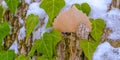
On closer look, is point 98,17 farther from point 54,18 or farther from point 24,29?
point 24,29

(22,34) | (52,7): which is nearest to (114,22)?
(52,7)

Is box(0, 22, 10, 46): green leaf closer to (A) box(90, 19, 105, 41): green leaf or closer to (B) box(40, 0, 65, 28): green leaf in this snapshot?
(B) box(40, 0, 65, 28): green leaf

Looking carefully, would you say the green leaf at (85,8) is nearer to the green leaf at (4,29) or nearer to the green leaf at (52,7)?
the green leaf at (52,7)

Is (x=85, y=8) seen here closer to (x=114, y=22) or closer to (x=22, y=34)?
(x=114, y=22)

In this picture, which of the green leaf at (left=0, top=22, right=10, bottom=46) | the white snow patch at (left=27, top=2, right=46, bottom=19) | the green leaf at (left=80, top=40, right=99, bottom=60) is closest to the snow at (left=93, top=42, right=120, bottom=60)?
the green leaf at (left=80, top=40, right=99, bottom=60)

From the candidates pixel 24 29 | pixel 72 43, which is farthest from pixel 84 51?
pixel 24 29

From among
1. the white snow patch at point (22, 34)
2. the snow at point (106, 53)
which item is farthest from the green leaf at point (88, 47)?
the white snow patch at point (22, 34)
